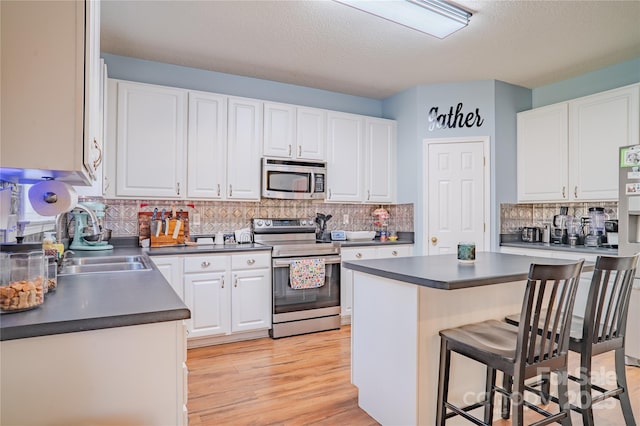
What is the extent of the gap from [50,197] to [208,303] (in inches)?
78.1

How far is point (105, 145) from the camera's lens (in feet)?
10.3

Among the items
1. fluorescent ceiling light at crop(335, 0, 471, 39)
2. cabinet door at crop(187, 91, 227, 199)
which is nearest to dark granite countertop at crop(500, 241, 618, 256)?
fluorescent ceiling light at crop(335, 0, 471, 39)

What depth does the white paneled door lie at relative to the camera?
→ 161 inches

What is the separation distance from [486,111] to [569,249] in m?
1.66

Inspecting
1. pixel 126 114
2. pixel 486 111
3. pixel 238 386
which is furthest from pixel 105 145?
pixel 486 111

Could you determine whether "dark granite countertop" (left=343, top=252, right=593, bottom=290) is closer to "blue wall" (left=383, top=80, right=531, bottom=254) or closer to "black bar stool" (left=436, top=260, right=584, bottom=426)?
"black bar stool" (left=436, top=260, right=584, bottom=426)

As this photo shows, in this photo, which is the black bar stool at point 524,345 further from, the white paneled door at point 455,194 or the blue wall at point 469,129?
the blue wall at point 469,129

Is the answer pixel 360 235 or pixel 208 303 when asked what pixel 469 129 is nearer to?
pixel 360 235

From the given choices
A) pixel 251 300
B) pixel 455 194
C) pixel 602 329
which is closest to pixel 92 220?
pixel 251 300

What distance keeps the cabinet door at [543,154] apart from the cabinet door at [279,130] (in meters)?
2.54

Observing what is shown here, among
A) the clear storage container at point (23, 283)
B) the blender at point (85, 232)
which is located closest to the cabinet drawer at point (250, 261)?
the blender at point (85, 232)

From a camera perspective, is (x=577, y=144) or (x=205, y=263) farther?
(x=577, y=144)

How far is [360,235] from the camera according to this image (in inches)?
175

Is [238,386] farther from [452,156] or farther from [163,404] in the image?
[452,156]
